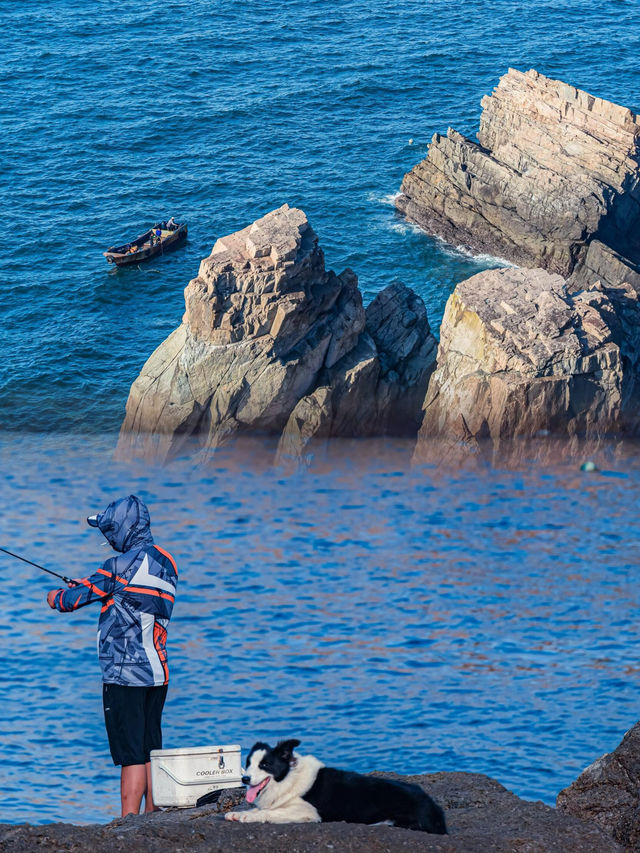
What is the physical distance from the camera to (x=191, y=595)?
2225 cm

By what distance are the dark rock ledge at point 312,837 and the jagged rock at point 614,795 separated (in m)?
0.14

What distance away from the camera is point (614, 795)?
10992 mm

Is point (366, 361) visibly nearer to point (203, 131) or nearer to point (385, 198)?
point (385, 198)

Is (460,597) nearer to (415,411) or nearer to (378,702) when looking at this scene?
(378,702)

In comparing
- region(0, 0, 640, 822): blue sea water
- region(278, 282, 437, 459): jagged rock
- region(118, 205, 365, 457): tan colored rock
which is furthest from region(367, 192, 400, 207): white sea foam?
region(118, 205, 365, 457): tan colored rock

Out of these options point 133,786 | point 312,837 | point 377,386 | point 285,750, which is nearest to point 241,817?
point 285,750

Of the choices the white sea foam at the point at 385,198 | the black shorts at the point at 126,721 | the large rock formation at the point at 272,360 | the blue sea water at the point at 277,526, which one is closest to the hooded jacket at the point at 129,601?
the black shorts at the point at 126,721

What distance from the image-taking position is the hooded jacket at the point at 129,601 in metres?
11.8

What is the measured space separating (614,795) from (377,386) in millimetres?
19960

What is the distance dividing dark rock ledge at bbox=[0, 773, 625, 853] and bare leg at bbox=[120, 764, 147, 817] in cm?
94

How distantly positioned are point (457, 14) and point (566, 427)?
50716 mm

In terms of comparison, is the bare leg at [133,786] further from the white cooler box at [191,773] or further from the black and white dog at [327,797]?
the black and white dog at [327,797]

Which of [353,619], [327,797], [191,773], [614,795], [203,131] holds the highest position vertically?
[203,131]

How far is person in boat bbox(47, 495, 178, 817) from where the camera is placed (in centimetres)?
1184
